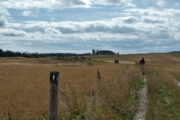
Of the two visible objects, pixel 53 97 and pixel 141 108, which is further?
pixel 141 108

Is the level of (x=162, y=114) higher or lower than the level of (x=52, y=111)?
lower

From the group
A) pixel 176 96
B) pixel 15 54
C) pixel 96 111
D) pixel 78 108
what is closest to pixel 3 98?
pixel 78 108

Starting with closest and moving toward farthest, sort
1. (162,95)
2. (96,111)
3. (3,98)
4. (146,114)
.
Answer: (96,111) < (146,114) < (3,98) < (162,95)

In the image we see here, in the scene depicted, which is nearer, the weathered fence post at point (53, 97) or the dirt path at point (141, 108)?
the weathered fence post at point (53, 97)

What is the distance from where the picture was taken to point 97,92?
10.7 meters

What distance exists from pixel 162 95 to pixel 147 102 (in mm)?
1814

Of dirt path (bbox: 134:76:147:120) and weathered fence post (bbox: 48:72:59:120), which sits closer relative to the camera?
weathered fence post (bbox: 48:72:59:120)

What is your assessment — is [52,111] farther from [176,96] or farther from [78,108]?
[176,96]

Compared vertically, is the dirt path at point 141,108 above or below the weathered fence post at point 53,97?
below

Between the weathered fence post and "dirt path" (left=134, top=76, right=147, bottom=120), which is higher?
the weathered fence post

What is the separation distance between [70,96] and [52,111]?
116 inches

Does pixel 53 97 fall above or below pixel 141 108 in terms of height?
above

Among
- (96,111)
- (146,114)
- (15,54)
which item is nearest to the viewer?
(96,111)

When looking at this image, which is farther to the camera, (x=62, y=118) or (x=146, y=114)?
(x=146, y=114)
